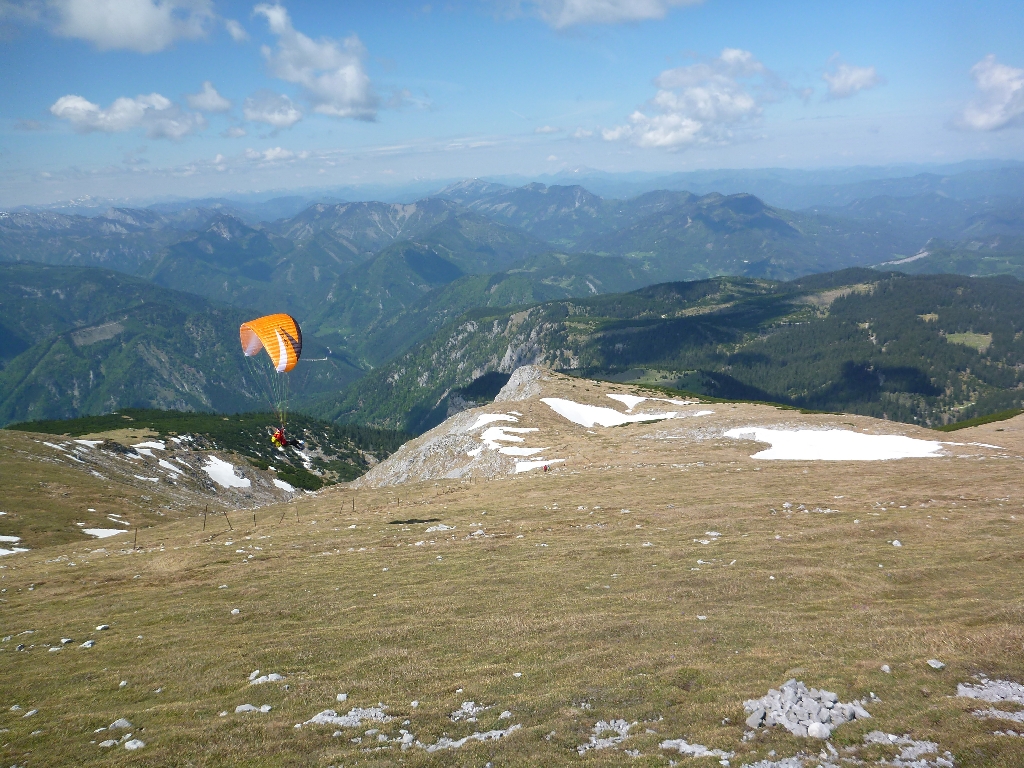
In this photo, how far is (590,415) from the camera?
3745 inches

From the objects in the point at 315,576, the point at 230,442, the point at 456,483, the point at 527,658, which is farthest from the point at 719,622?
the point at 230,442

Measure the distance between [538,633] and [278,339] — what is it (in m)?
38.5

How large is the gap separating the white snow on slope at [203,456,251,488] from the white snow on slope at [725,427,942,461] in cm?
9210

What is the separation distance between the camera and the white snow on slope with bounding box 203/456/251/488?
103438 millimetres

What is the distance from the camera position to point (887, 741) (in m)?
11.6

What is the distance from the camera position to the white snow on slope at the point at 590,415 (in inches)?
3575

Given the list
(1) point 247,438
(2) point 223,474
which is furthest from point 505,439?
(1) point 247,438

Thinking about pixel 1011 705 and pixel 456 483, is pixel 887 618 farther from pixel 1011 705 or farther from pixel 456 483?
pixel 456 483

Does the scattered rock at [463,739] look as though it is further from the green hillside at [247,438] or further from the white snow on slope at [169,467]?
the green hillside at [247,438]

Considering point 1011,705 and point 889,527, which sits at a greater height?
point 1011,705

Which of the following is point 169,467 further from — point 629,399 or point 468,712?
point 468,712

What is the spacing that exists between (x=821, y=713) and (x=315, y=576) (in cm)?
2369

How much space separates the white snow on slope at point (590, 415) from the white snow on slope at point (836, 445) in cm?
2607

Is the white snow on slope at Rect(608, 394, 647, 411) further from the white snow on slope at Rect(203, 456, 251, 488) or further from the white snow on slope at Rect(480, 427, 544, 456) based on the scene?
the white snow on slope at Rect(203, 456, 251, 488)
